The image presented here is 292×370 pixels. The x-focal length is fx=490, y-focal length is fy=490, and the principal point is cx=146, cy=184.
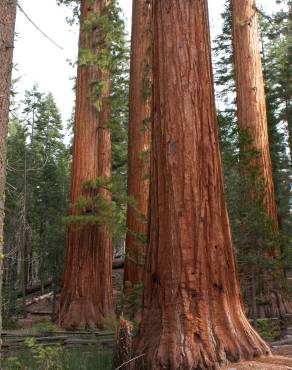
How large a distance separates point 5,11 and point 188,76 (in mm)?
2464

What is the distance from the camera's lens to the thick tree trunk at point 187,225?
4738 millimetres

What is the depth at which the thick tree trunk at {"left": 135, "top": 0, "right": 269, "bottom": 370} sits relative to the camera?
4738 millimetres

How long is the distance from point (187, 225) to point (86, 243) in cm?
736

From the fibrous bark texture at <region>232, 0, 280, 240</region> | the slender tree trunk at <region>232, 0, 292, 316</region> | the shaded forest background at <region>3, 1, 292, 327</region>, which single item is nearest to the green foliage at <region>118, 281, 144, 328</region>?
the shaded forest background at <region>3, 1, 292, 327</region>

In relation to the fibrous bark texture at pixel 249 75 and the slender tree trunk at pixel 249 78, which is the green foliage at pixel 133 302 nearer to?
the slender tree trunk at pixel 249 78

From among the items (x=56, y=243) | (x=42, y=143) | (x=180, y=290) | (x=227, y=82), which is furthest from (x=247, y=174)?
(x=42, y=143)

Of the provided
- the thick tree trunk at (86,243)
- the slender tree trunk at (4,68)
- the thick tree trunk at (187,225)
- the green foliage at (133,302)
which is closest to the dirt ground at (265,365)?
the thick tree trunk at (187,225)

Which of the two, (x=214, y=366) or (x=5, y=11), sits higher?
(x=5, y=11)

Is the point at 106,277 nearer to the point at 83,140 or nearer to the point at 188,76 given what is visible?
the point at 83,140

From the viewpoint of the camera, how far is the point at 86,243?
476 inches

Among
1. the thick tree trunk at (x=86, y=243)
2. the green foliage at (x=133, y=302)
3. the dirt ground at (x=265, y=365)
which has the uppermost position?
the thick tree trunk at (x=86, y=243)

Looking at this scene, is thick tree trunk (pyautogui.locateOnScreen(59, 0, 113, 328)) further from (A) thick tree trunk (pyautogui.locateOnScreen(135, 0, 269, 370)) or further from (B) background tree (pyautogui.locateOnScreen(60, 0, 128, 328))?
(A) thick tree trunk (pyautogui.locateOnScreen(135, 0, 269, 370))

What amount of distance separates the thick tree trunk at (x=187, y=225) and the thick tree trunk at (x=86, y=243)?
6669 mm

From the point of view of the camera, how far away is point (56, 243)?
77.6ft
